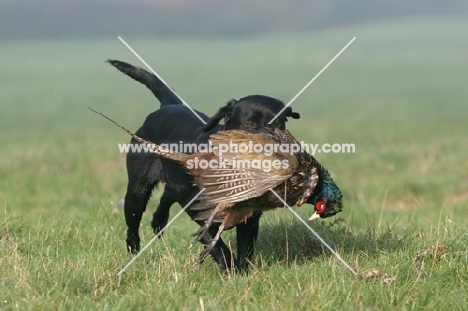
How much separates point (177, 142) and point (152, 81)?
4.05ft

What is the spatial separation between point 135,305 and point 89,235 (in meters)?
2.13

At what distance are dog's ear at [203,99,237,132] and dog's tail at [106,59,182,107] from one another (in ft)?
4.02

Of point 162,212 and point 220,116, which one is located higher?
point 220,116

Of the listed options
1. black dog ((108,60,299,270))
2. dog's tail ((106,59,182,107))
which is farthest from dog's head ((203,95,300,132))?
dog's tail ((106,59,182,107))

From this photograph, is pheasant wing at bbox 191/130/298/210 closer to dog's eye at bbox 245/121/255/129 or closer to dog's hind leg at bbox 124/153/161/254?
dog's eye at bbox 245/121/255/129

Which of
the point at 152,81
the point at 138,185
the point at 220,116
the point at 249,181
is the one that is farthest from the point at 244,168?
the point at 152,81

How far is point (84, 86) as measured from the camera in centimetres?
4522

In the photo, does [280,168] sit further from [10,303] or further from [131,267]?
[10,303]

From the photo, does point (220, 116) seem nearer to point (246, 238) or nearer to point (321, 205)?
point (246, 238)

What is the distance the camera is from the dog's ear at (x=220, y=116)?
551cm

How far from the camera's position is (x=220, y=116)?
5.57 meters

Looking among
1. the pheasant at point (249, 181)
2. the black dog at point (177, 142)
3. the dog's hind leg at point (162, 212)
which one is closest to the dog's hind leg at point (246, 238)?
the black dog at point (177, 142)

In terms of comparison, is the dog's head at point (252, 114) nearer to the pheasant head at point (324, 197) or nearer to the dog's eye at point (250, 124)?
the dog's eye at point (250, 124)

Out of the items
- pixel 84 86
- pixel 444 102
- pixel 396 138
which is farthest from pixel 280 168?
pixel 84 86
